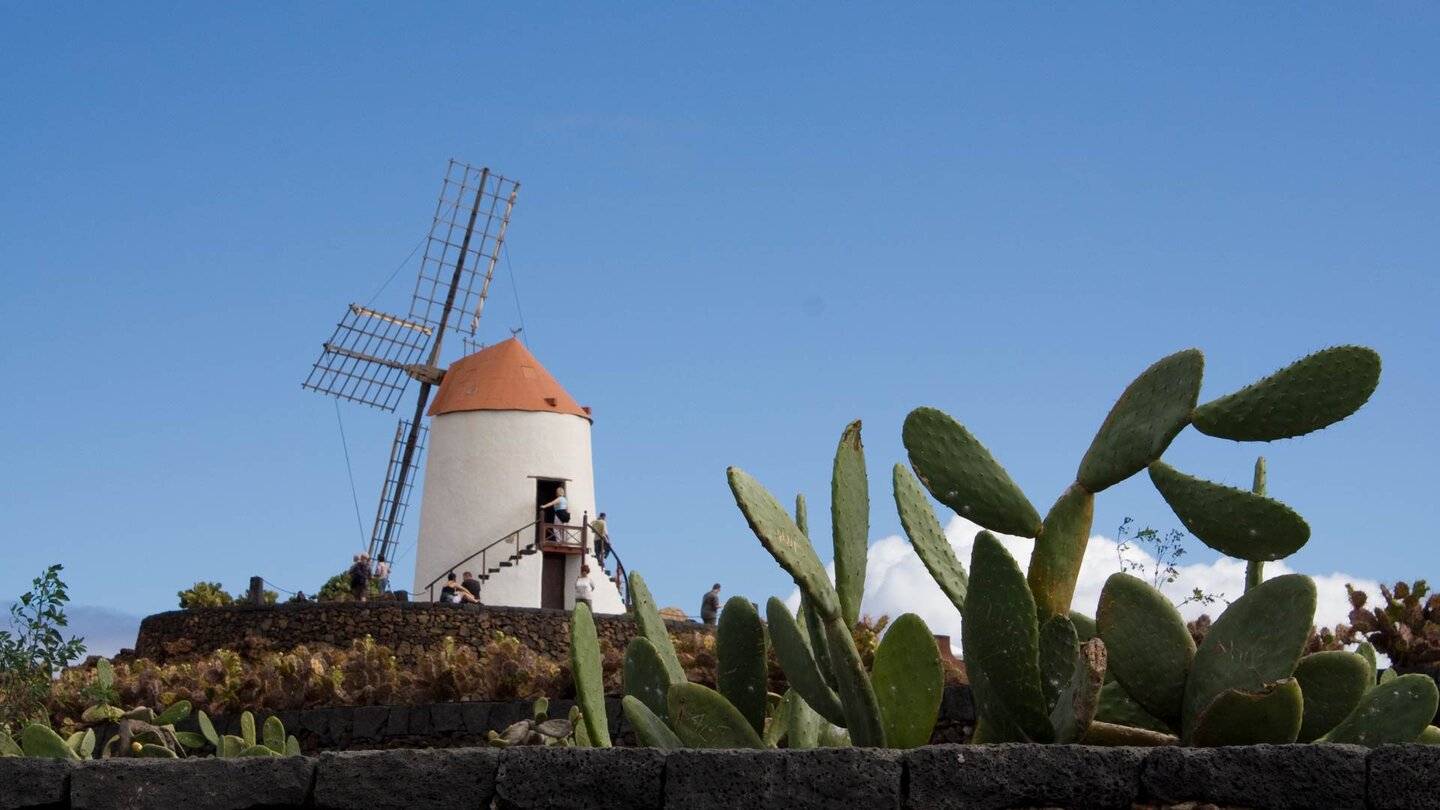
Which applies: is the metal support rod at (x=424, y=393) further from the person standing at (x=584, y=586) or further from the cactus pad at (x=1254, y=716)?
the cactus pad at (x=1254, y=716)

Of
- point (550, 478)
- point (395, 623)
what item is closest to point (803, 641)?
point (395, 623)

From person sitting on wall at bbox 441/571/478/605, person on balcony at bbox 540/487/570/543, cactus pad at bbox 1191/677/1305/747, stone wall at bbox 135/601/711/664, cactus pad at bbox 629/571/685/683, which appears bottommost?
cactus pad at bbox 1191/677/1305/747

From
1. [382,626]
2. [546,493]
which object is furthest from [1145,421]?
[546,493]

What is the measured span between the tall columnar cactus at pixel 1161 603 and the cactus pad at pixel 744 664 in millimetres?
891

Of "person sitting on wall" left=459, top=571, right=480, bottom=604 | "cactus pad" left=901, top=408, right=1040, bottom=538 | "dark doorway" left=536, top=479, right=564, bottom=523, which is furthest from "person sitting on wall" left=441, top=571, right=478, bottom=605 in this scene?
"cactus pad" left=901, top=408, right=1040, bottom=538

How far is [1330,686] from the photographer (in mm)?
4906

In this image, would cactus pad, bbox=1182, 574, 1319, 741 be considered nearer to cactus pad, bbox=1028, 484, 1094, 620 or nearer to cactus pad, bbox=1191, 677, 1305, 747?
cactus pad, bbox=1191, 677, 1305, 747

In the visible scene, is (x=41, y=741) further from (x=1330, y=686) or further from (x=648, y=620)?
(x=1330, y=686)

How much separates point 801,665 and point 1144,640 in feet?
3.60

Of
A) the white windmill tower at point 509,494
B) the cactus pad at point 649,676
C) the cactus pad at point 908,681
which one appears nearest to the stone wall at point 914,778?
the cactus pad at point 908,681

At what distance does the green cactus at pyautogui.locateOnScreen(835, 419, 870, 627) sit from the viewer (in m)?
4.96

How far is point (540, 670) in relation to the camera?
13.3m

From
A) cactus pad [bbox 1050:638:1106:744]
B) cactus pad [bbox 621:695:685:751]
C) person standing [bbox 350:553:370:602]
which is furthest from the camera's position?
person standing [bbox 350:553:370:602]

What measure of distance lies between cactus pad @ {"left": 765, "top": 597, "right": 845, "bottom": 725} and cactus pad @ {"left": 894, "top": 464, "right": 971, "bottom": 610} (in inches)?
21.9
